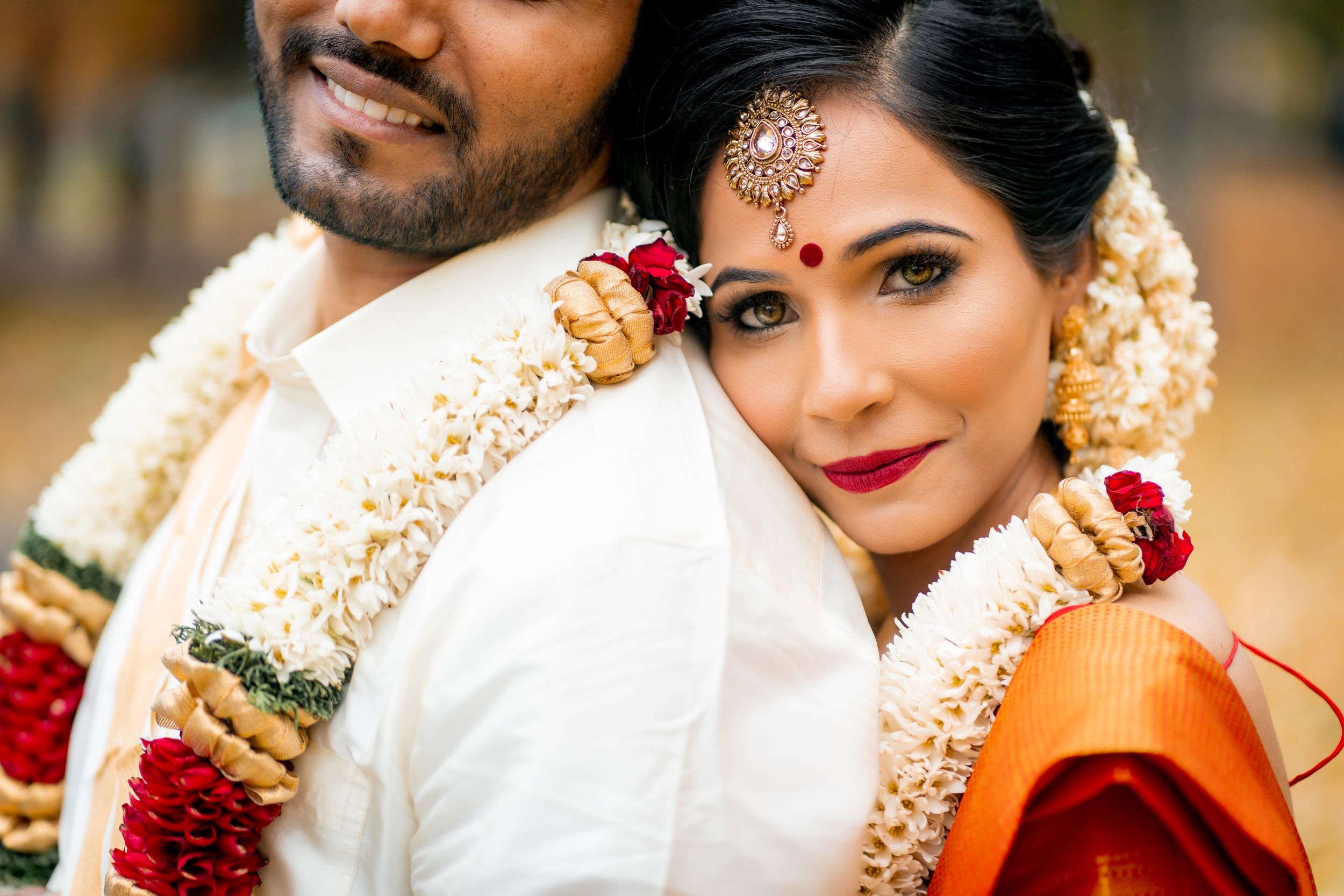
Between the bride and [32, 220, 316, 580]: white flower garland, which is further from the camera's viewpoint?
[32, 220, 316, 580]: white flower garland

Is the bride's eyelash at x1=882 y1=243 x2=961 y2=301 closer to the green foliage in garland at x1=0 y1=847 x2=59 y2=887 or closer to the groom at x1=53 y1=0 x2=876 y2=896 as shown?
the groom at x1=53 y1=0 x2=876 y2=896

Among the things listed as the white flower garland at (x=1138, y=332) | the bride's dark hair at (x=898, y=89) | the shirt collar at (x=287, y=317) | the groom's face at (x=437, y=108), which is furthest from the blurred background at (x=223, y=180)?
the groom's face at (x=437, y=108)

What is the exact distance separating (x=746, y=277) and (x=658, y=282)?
16 cm

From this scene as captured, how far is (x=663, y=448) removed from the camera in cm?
149

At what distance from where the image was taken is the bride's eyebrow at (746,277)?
171 centimetres

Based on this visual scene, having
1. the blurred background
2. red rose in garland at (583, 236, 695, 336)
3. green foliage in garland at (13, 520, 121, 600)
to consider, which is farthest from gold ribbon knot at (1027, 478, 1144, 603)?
the blurred background

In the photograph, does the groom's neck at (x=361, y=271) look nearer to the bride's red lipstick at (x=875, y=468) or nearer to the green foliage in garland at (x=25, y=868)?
the bride's red lipstick at (x=875, y=468)

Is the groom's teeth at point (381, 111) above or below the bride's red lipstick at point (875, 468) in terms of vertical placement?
above

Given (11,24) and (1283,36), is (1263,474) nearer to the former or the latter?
(1283,36)

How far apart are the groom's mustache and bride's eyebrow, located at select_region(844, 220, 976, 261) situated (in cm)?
64

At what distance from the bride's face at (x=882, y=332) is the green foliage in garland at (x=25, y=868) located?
1.58 meters

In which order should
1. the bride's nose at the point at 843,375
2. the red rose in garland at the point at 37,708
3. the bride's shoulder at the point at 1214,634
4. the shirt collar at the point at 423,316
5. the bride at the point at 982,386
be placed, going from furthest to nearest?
the red rose in garland at the point at 37,708
the shirt collar at the point at 423,316
the bride's nose at the point at 843,375
the bride's shoulder at the point at 1214,634
the bride at the point at 982,386

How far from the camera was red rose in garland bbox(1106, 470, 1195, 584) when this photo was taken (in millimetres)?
1565

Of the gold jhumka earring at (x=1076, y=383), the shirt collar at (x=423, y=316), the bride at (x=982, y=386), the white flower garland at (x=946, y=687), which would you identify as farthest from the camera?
the gold jhumka earring at (x=1076, y=383)
